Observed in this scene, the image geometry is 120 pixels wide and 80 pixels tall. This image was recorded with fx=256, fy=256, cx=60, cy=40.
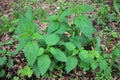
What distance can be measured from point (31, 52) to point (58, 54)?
454 mm

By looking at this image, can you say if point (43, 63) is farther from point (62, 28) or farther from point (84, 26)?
point (84, 26)

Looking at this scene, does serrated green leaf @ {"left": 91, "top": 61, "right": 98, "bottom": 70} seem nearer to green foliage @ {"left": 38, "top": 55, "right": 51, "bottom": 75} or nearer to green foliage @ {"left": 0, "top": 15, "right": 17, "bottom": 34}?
green foliage @ {"left": 38, "top": 55, "right": 51, "bottom": 75}

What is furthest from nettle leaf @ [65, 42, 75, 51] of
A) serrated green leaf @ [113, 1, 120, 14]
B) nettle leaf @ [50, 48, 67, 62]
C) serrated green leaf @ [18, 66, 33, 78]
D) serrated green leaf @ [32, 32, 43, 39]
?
serrated green leaf @ [113, 1, 120, 14]

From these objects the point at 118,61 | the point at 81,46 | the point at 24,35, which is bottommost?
the point at 118,61

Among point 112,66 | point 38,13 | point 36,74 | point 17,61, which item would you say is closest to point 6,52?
point 17,61

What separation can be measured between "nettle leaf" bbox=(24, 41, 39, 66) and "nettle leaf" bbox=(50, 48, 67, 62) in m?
0.28

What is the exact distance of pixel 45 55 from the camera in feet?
12.1

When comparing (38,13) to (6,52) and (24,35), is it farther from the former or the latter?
(24,35)

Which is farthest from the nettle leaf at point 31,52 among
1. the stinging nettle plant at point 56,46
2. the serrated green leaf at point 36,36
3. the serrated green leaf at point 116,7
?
the serrated green leaf at point 116,7

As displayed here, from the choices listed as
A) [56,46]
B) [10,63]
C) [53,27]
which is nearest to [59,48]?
[56,46]

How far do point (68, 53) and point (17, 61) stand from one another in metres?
0.90

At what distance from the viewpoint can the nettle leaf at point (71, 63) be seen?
3746mm

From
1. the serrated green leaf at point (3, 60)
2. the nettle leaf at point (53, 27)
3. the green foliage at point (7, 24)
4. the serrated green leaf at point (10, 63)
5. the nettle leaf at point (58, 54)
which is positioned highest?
the nettle leaf at point (53, 27)

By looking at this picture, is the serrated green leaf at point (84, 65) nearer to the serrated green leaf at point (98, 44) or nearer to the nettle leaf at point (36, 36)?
the serrated green leaf at point (98, 44)
